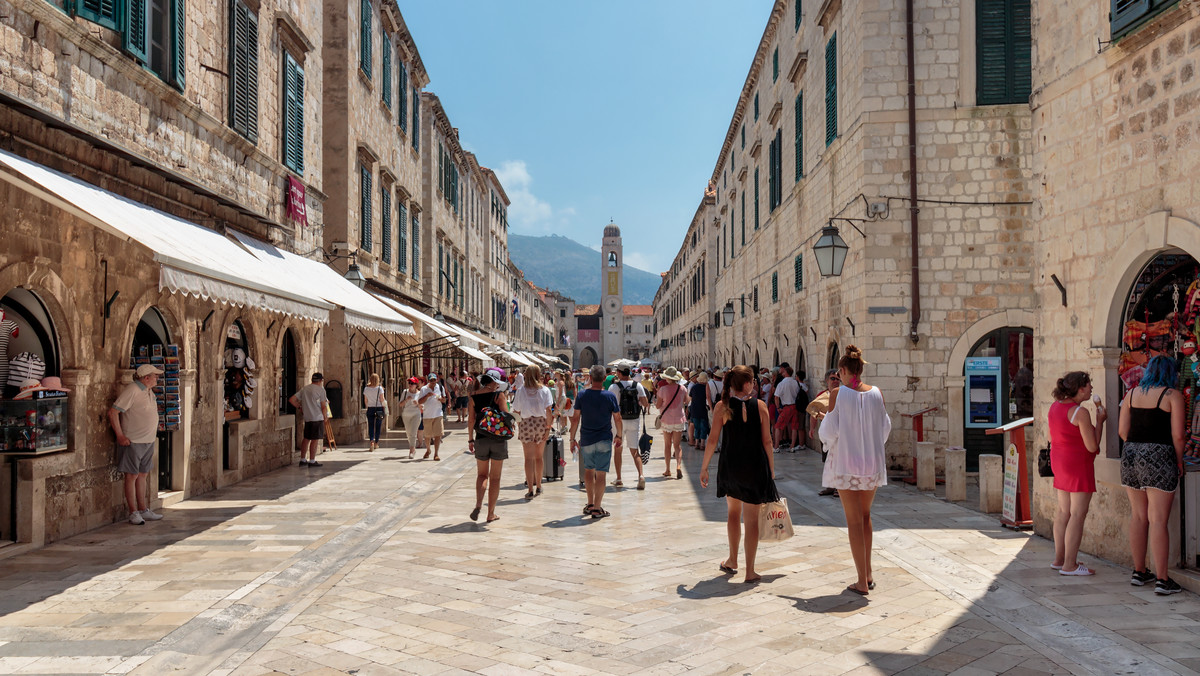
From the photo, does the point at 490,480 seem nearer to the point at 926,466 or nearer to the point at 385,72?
the point at 926,466

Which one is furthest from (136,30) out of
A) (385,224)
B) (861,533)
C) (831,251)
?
(385,224)

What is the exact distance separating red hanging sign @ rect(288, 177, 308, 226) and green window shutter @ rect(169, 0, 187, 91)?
4.15 meters

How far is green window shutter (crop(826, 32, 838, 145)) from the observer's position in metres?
14.8

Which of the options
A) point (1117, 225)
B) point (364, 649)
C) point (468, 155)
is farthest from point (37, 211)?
point (468, 155)

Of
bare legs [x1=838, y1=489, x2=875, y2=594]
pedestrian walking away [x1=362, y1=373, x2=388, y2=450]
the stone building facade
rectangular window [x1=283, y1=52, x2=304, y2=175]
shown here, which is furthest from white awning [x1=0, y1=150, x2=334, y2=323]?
the stone building facade

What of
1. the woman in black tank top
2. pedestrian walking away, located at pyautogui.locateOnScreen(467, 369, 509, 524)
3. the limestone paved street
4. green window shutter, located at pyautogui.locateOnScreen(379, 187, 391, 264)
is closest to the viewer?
the limestone paved street

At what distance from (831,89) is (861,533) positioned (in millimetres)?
10996

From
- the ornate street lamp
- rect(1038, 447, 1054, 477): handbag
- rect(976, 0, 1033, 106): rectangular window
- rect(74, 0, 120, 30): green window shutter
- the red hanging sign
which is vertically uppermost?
rect(976, 0, 1033, 106): rectangular window

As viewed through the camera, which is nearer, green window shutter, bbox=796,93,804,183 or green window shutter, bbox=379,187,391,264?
green window shutter, bbox=796,93,804,183

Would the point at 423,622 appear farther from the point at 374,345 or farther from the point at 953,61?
the point at 374,345

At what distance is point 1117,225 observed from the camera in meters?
6.86

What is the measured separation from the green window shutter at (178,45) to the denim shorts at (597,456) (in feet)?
19.8

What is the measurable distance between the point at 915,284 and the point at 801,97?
674cm

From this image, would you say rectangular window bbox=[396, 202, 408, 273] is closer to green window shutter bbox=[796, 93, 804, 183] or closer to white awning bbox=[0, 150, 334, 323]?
green window shutter bbox=[796, 93, 804, 183]
